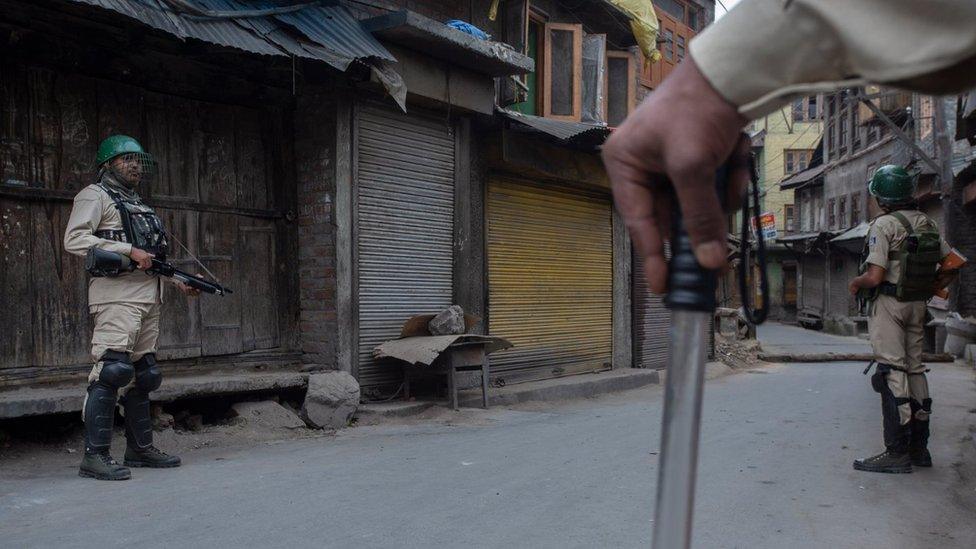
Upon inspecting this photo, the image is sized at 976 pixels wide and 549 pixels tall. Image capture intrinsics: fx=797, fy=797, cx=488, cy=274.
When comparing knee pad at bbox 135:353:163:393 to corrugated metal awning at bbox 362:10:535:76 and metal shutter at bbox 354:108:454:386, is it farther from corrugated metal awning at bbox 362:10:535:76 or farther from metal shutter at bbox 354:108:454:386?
corrugated metal awning at bbox 362:10:535:76

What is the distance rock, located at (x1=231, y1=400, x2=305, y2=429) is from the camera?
639 cm

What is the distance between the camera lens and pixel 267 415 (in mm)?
6477

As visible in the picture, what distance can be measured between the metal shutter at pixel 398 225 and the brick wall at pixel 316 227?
1.01 ft

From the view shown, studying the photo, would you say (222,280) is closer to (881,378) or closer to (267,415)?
(267,415)

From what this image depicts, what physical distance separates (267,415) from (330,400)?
1.72 ft

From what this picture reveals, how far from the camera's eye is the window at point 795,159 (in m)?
43.8

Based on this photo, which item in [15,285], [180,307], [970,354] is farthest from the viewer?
[970,354]

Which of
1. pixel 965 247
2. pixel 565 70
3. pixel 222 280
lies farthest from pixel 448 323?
pixel 965 247

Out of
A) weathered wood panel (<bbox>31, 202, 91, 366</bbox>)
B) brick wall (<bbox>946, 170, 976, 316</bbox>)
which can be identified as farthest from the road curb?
weathered wood panel (<bbox>31, 202, 91, 366</bbox>)

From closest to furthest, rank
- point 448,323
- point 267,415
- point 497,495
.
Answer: point 497,495, point 267,415, point 448,323

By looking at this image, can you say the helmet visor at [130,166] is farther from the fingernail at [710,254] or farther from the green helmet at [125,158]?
the fingernail at [710,254]

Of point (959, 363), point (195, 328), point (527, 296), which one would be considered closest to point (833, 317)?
point (959, 363)

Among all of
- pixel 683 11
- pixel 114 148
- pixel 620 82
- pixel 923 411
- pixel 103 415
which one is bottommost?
pixel 923 411

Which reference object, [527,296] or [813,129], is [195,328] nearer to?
[527,296]
